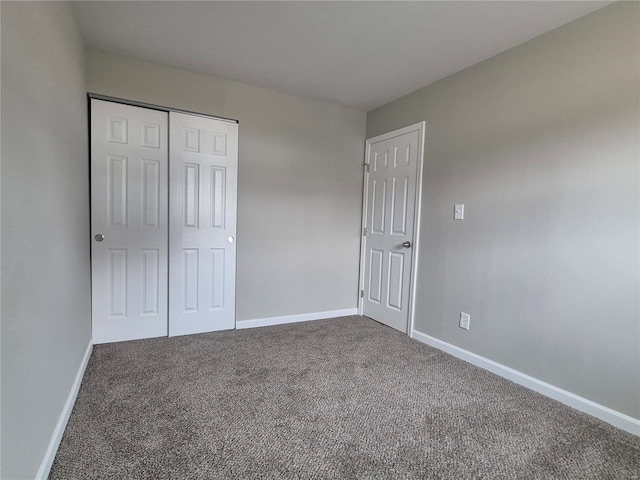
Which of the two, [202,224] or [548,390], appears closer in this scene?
[548,390]

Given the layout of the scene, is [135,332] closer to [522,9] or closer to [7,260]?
[7,260]

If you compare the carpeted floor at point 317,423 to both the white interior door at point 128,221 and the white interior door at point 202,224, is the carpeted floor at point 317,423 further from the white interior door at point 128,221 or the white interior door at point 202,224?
the white interior door at point 202,224

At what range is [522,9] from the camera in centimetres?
183

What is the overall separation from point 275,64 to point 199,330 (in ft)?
8.07

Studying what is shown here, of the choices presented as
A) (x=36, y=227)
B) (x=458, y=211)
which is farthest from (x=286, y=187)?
(x=36, y=227)

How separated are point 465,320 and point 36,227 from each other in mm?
2733

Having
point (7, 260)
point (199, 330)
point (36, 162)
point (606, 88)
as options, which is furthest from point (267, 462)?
point (606, 88)

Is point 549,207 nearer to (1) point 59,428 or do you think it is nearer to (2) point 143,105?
(1) point 59,428

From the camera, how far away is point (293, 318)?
133 inches

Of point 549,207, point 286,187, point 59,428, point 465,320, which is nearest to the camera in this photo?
point 59,428

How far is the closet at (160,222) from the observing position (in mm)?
2564

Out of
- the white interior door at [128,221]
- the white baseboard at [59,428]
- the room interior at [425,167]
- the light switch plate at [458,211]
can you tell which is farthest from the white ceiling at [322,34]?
the white baseboard at [59,428]

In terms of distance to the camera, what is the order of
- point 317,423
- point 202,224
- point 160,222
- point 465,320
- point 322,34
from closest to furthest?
point 317,423 < point 322,34 < point 465,320 < point 160,222 < point 202,224

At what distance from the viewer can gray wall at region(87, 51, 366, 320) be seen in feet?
9.28
